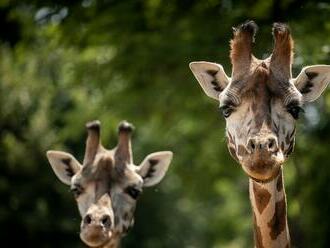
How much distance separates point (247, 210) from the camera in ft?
95.1

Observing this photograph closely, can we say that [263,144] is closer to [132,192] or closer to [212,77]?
[212,77]

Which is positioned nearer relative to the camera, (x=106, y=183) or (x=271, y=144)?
(x=271, y=144)

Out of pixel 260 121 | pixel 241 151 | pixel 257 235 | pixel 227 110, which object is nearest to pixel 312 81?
pixel 227 110

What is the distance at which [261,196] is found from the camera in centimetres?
714

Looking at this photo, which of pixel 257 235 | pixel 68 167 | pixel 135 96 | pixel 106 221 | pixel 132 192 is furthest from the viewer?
pixel 135 96

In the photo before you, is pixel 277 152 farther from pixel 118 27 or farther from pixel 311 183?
pixel 311 183

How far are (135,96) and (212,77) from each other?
8.74 m

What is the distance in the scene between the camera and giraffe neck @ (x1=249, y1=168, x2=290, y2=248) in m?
7.14

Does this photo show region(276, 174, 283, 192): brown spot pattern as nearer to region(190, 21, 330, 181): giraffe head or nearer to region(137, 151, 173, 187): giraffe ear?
region(190, 21, 330, 181): giraffe head

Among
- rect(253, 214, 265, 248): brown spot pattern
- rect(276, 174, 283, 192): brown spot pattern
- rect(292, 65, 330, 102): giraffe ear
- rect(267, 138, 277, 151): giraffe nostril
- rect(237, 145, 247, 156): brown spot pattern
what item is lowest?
rect(253, 214, 265, 248): brown spot pattern

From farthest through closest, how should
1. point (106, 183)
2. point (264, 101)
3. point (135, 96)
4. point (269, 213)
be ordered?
point (135, 96) → point (106, 183) → point (269, 213) → point (264, 101)

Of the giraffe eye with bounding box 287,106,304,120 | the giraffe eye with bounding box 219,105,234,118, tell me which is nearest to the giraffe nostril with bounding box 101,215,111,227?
the giraffe eye with bounding box 219,105,234,118

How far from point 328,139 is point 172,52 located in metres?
3.46

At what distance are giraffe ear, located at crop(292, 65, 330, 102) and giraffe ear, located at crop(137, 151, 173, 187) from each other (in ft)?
11.2
